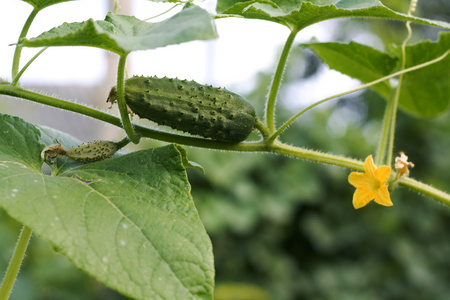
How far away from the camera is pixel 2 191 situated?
581 millimetres

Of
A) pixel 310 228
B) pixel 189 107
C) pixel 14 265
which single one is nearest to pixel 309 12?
pixel 189 107

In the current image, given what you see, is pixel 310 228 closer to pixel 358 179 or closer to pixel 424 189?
pixel 424 189

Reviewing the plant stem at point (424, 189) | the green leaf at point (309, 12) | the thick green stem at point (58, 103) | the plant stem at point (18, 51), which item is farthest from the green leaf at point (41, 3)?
the plant stem at point (424, 189)

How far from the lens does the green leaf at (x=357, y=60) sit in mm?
1190

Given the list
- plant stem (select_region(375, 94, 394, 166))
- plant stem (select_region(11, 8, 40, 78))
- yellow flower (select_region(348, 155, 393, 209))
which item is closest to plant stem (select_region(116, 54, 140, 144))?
plant stem (select_region(11, 8, 40, 78))

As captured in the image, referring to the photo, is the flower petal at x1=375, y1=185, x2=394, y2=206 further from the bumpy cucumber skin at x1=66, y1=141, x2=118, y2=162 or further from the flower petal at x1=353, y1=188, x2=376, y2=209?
the bumpy cucumber skin at x1=66, y1=141, x2=118, y2=162

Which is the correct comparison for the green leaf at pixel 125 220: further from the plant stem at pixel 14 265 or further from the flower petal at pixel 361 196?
the flower petal at pixel 361 196

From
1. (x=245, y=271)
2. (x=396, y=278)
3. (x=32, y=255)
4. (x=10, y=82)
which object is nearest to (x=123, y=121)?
(x=10, y=82)

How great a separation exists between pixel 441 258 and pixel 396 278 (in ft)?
1.47

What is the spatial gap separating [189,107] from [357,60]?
60 cm

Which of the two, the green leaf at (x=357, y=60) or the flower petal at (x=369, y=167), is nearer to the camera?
the flower petal at (x=369, y=167)

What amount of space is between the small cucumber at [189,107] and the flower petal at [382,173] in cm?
25


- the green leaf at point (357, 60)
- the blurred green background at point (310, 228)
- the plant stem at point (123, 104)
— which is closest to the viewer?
the plant stem at point (123, 104)

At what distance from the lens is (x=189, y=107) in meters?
0.80
